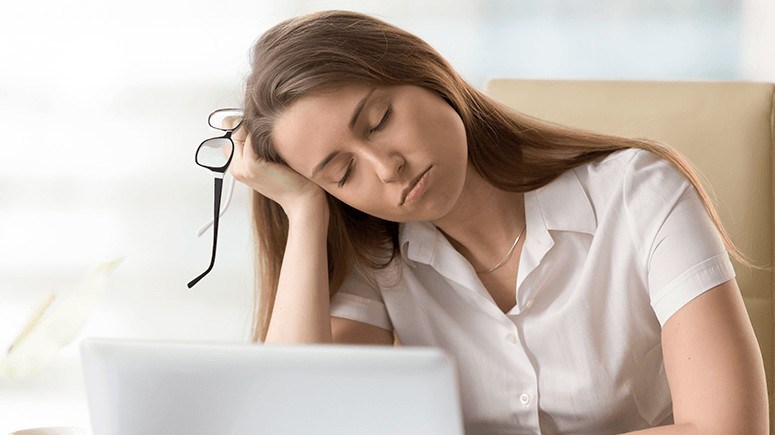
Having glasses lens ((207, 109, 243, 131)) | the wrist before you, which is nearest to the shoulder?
the wrist

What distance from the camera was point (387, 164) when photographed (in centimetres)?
114

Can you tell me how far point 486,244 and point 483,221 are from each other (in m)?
0.04

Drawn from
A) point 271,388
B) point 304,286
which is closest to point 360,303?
point 304,286

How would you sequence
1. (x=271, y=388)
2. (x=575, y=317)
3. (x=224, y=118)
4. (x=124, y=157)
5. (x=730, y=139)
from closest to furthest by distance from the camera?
(x=271, y=388), (x=575, y=317), (x=224, y=118), (x=730, y=139), (x=124, y=157)

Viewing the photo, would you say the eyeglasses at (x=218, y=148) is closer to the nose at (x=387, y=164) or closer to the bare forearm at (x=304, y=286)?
the bare forearm at (x=304, y=286)

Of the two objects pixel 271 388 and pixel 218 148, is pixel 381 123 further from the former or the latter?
pixel 271 388

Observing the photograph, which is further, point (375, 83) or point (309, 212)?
point (309, 212)

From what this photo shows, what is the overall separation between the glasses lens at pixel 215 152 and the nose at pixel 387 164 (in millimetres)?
317

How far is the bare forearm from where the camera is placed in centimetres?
131

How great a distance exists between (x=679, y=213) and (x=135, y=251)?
1376 millimetres

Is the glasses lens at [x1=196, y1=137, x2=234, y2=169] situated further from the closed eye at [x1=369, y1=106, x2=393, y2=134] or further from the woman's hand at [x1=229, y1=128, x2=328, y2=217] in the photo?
the closed eye at [x1=369, y1=106, x2=393, y2=134]

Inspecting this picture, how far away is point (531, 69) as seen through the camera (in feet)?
6.58

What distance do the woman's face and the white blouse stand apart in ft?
0.54

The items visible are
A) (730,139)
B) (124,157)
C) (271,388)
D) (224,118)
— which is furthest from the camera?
(124,157)
